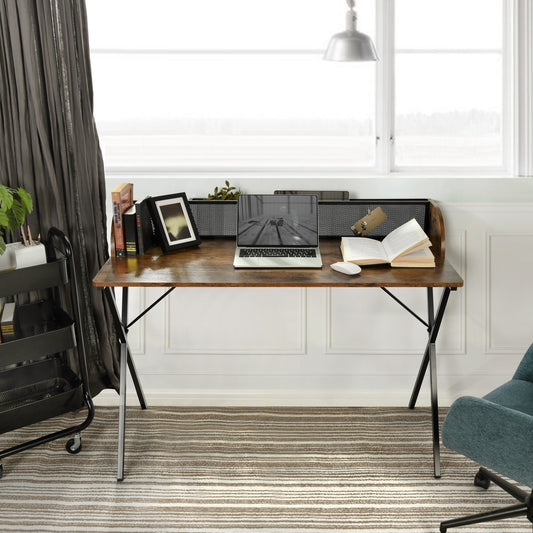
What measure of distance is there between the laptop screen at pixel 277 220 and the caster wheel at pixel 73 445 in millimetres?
1011

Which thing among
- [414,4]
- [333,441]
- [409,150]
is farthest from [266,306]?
[414,4]

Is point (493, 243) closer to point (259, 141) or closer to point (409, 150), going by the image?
point (409, 150)

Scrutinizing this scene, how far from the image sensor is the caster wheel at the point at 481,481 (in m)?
2.37

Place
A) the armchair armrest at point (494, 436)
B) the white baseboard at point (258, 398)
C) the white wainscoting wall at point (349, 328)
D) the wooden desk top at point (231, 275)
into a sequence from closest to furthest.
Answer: the armchair armrest at point (494, 436) < the wooden desk top at point (231, 275) < the white wainscoting wall at point (349, 328) < the white baseboard at point (258, 398)

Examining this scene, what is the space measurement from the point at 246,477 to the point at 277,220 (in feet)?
3.20

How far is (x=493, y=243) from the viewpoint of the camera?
2.91m

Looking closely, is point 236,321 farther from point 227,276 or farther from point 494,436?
point 494,436

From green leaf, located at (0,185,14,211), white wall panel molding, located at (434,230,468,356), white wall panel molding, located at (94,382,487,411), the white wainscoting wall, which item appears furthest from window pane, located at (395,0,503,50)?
green leaf, located at (0,185,14,211)

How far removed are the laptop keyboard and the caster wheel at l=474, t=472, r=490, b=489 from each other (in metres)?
0.99

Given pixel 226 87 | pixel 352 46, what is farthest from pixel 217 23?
pixel 352 46

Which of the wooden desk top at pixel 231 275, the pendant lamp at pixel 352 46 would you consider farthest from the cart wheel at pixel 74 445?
the pendant lamp at pixel 352 46

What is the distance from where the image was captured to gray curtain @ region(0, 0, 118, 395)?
2.65m

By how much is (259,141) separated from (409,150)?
2.23ft

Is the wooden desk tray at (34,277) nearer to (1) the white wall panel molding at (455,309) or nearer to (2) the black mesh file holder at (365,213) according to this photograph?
(2) the black mesh file holder at (365,213)
